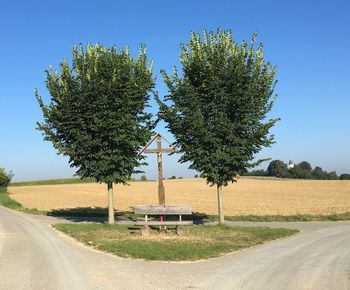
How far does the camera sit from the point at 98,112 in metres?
18.6

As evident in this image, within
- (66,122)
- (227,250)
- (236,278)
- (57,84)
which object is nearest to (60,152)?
(66,122)

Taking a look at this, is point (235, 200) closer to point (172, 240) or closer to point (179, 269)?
point (172, 240)

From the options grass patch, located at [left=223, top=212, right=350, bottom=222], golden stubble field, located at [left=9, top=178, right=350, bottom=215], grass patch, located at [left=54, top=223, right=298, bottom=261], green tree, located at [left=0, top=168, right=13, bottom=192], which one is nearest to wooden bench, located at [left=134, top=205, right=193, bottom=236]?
grass patch, located at [left=54, top=223, right=298, bottom=261]

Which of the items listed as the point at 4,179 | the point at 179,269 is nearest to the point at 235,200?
the point at 179,269

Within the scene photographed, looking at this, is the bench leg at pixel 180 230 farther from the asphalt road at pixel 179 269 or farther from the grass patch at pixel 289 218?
the grass patch at pixel 289 218

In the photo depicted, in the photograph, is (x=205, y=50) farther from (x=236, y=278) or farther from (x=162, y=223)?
(x=236, y=278)

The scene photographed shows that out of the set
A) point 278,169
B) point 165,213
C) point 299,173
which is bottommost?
point 165,213

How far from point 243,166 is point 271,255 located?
6979 mm

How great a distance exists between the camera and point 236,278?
30.1 feet

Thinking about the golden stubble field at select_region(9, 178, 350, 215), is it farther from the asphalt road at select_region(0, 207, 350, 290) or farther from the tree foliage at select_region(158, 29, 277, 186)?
the asphalt road at select_region(0, 207, 350, 290)

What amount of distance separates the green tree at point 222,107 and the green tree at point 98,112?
1.93 metres

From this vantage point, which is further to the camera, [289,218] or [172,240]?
[289,218]

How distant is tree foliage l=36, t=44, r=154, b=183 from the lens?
18531 millimetres

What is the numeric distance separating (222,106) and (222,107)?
42 millimetres
